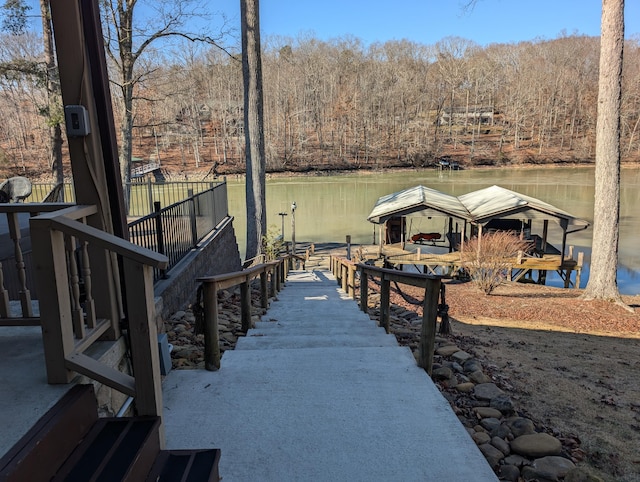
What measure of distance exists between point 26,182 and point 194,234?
13.2 ft

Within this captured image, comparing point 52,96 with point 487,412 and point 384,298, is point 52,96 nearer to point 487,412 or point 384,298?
point 384,298

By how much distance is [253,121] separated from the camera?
1091cm

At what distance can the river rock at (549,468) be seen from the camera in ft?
7.97

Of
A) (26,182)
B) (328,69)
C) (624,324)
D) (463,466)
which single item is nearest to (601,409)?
(463,466)

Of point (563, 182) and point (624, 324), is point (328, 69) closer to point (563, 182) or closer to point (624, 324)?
point (563, 182)

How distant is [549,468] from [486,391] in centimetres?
100

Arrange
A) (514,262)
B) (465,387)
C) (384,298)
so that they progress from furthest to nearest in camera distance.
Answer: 1. (514,262)
2. (384,298)
3. (465,387)

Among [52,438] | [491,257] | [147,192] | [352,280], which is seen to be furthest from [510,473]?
[147,192]

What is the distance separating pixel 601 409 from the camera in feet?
12.6

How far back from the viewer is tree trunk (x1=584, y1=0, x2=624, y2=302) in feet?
31.9

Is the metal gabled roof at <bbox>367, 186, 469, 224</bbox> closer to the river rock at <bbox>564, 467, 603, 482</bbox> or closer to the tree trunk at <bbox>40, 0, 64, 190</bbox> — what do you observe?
the tree trunk at <bbox>40, 0, 64, 190</bbox>

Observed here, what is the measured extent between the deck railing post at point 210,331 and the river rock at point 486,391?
2052 mm

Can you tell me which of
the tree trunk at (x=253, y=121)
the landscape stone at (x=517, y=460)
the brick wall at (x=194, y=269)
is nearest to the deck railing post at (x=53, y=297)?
the brick wall at (x=194, y=269)

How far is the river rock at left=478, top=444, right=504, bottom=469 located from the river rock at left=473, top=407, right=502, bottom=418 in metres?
0.44
